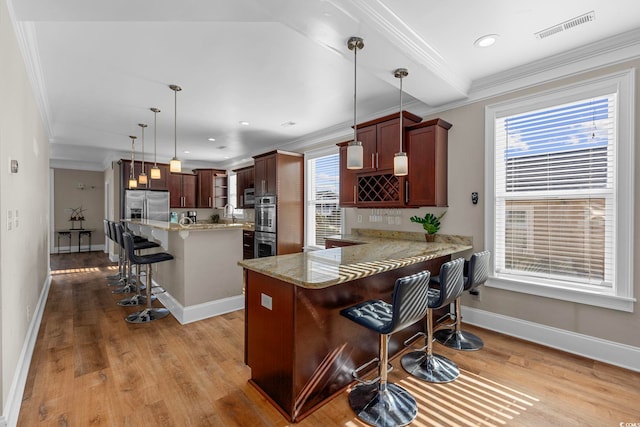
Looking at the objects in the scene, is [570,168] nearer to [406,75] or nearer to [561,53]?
[561,53]

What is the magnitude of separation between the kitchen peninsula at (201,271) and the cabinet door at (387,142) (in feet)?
6.55

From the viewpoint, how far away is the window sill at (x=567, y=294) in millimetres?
2510

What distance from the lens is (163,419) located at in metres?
1.84

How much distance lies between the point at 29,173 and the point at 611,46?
5.31 metres

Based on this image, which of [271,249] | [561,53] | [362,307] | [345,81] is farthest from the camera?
[271,249]

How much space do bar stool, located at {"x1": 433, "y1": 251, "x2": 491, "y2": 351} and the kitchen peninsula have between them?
2.49 metres

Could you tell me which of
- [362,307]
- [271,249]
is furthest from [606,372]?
[271,249]

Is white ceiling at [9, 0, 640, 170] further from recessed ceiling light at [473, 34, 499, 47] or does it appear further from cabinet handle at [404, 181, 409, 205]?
cabinet handle at [404, 181, 409, 205]

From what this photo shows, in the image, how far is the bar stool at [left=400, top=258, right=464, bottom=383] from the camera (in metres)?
2.25

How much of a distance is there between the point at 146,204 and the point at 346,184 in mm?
5184

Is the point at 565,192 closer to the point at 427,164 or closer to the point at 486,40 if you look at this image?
the point at 427,164

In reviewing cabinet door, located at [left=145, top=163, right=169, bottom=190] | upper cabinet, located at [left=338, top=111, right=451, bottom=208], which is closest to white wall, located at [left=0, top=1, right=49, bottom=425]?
upper cabinet, located at [left=338, top=111, right=451, bottom=208]

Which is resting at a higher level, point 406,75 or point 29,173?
point 406,75

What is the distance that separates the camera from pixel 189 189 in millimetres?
7789
